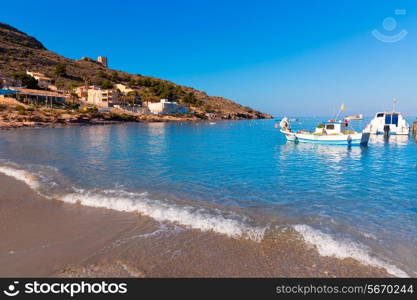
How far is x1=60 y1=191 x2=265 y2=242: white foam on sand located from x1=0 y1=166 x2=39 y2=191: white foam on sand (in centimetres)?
310

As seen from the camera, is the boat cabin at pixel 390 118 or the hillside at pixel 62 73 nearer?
the boat cabin at pixel 390 118

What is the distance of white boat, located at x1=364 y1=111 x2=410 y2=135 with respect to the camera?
49.8 metres

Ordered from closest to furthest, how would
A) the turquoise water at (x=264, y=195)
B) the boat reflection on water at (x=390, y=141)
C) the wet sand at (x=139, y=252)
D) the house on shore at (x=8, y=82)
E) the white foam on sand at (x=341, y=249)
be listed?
the wet sand at (x=139, y=252), the white foam on sand at (x=341, y=249), the turquoise water at (x=264, y=195), the boat reflection on water at (x=390, y=141), the house on shore at (x=8, y=82)

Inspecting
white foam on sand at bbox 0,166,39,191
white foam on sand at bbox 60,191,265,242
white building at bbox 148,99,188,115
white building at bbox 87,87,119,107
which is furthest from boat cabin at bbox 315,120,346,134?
white building at bbox 148,99,188,115

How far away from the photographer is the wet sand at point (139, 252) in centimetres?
524

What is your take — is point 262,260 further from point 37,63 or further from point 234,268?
point 37,63

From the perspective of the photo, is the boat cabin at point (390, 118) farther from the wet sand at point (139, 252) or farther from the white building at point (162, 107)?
the white building at point (162, 107)

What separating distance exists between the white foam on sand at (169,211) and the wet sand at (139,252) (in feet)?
1.26

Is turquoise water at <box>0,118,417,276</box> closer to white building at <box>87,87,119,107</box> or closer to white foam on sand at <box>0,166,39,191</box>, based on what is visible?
white foam on sand at <box>0,166,39,191</box>

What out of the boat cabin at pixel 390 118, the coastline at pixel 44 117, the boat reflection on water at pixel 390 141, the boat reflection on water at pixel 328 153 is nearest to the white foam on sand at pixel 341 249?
the boat reflection on water at pixel 328 153

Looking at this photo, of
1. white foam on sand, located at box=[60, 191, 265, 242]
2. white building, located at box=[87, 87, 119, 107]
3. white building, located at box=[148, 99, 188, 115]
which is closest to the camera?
white foam on sand, located at box=[60, 191, 265, 242]

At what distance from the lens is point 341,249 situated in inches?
248

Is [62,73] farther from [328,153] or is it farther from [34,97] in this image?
[328,153]

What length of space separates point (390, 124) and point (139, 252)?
6007cm
